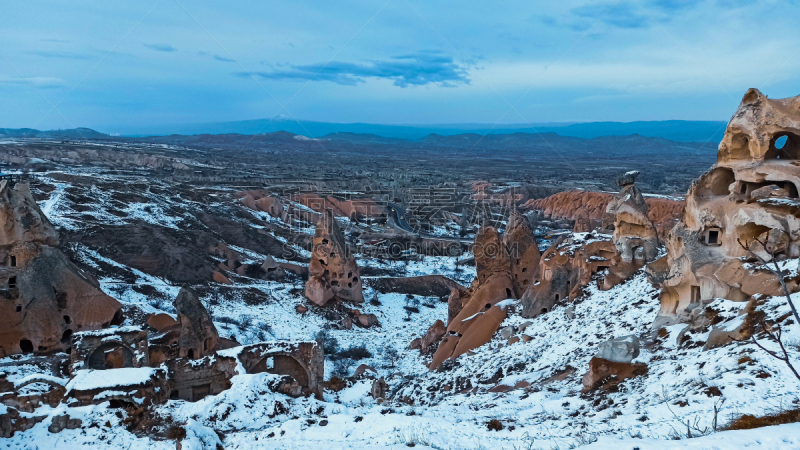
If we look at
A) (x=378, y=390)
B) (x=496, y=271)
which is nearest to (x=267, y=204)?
(x=496, y=271)

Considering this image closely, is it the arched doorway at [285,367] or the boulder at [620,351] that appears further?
the arched doorway at [285,367]

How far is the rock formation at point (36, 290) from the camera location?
22391 mm

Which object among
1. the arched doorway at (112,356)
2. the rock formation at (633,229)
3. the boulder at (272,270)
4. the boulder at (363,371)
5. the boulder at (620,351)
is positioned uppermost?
the rock formation at (633,229)

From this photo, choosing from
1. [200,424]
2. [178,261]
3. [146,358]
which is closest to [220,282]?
[178,261]

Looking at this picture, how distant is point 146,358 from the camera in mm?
19719

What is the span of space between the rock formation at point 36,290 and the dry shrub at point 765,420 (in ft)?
72.1

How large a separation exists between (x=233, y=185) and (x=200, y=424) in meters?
84.4

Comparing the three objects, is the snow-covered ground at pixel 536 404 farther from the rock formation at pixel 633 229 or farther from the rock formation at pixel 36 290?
the rock formation at pixel 36 290

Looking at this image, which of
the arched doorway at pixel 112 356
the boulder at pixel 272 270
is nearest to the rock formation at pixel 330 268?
the boulder at pixel 272 270

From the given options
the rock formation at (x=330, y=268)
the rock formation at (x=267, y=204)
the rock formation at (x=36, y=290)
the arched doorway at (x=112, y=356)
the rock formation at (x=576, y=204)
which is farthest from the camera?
the rock formation at (x=576, y=204)

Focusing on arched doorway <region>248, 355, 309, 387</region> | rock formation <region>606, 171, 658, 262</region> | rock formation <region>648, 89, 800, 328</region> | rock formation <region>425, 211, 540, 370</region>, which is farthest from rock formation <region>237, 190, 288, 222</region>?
rock formation <region>648, 89, 800, 328</region>

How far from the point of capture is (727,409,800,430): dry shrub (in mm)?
9242

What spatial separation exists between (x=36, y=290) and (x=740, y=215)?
23644 mm

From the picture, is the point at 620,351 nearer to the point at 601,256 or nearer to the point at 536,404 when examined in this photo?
the point at 536,404
